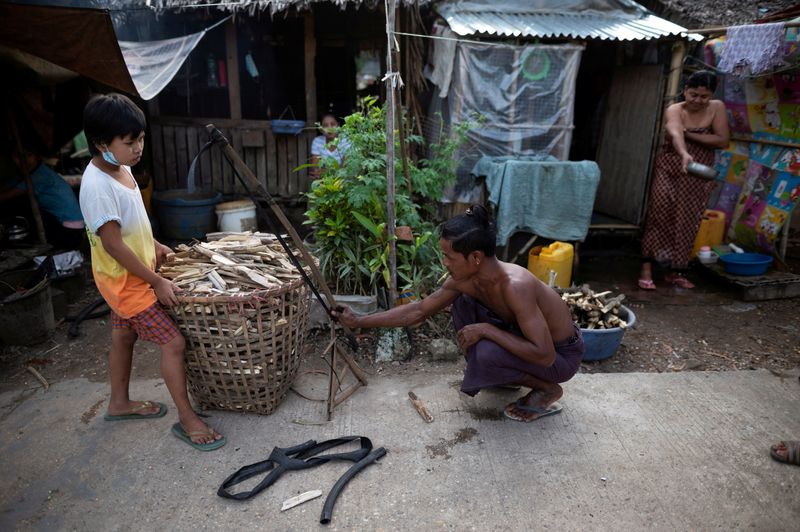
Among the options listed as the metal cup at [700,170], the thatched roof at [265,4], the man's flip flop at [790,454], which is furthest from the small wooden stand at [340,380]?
the thatched roof at [265,4]

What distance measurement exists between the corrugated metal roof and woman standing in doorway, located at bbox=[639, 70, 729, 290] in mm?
926

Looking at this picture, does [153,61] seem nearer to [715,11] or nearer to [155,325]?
[155,325]

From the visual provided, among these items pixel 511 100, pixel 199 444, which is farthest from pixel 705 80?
pixel 199 444

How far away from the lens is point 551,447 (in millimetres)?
2902

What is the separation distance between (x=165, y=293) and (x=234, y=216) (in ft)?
13.9

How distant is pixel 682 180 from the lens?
5.57 metres

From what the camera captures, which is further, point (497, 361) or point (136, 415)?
point (136, 415)

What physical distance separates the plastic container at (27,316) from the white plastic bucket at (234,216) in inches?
98.9

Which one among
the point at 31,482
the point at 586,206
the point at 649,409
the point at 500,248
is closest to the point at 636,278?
the point at 586,206

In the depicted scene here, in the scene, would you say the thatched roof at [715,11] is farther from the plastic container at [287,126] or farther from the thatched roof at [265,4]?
the plastic container at [287,126]

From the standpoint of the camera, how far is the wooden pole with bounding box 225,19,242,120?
6.99 m

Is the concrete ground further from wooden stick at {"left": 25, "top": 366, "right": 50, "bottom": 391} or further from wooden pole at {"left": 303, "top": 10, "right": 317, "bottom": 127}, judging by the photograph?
wooden pole at {"left": 303, "top": 10, "right": 317, "bottom": 127}

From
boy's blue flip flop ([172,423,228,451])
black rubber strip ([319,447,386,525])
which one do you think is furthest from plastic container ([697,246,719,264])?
boy's blue flip flop ([172,423,228,451])

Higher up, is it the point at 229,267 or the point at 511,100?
the point at 511,100
